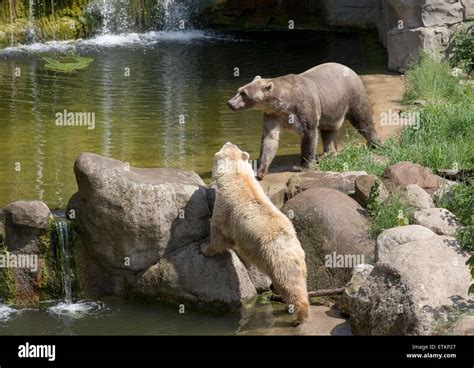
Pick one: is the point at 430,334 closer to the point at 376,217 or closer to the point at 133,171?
the point at 376,217

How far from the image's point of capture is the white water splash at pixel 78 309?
9688 millimetres

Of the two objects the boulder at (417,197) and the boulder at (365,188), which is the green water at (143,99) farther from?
the boulder at (417,197)

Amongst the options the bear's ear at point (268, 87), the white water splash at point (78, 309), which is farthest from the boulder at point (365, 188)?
the white water splash at point (78, 309)

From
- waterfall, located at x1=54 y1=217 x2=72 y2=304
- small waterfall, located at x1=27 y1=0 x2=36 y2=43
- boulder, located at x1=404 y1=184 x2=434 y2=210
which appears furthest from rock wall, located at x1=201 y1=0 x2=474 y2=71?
waterfall, located at x1=54 y1=217 x2=72 y2=304

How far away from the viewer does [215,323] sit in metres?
9.45

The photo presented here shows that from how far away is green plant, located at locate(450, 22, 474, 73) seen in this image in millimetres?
17422

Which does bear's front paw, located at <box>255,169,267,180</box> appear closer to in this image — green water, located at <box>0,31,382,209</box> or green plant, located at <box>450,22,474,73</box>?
A: green water, located at <box>0,31,382,209</box>

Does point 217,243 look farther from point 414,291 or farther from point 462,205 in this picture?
point 462,205

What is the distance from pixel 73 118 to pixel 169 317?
20.7 feet

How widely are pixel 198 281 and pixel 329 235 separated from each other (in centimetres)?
139

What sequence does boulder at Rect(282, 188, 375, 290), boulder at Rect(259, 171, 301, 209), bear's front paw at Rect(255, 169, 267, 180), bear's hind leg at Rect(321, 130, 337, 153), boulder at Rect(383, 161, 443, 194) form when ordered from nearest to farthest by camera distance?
boulder at Rect(282, 188, 375, 290)
boulder at Rect(383, 161, 443, 194)
boulder at Rect(259, 171, 301, 209)
bear's front paw at Rect(255, 169, 267, 180)
bear's hind leg at Rect(321, 130, 337, 153)

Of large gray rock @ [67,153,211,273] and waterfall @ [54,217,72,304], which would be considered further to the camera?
waterfall @ [54,217,72,304]

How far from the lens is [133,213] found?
9875mm

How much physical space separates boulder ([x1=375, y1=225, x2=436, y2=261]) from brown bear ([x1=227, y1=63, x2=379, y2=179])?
119 inches
